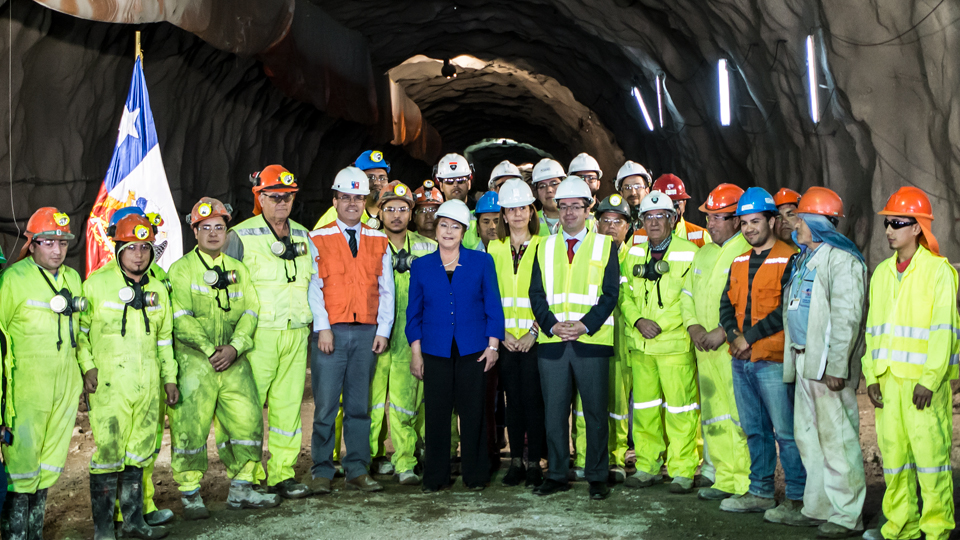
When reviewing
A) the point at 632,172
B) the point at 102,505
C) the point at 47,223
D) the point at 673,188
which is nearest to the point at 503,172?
the point at 632,172

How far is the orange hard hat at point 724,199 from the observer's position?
17.5 feet

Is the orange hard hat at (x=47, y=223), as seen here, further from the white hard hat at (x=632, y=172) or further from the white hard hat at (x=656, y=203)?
the white hard hat at (x=632, y=172)

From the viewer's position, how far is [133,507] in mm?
4543

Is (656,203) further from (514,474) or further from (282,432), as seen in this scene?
(282,432)

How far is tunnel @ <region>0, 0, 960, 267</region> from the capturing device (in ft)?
21.5

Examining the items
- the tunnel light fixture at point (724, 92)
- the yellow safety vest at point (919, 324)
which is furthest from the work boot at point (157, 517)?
the tunnel light fixture at point (724, 92)

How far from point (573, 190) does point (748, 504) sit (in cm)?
217

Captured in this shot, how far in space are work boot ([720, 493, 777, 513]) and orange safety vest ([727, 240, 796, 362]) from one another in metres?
0.81

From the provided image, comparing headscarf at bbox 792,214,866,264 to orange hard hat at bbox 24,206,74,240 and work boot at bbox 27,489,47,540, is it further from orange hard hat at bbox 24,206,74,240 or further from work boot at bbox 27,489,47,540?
work boot at bbox 27,489,47,540

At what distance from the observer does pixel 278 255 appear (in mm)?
5348

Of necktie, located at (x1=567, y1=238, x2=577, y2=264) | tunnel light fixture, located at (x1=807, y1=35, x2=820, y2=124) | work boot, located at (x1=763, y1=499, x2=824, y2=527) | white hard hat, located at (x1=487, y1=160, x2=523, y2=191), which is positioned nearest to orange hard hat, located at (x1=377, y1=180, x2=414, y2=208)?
necktie, located at (x1=567, y1=238, x2=577, y2=264)

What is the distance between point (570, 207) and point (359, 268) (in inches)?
56.8

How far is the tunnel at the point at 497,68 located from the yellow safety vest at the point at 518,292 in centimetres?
→ 342

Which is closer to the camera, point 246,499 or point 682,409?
point 246,499
